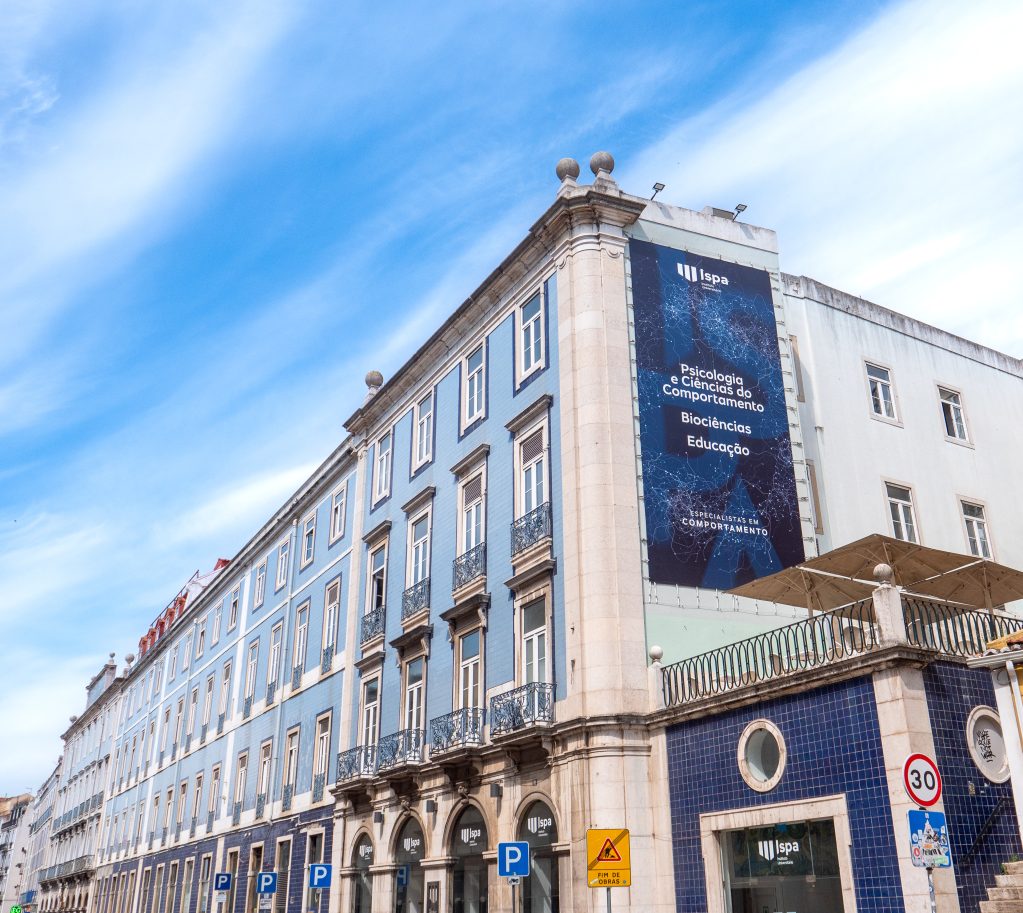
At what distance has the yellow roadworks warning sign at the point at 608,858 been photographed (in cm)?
1370

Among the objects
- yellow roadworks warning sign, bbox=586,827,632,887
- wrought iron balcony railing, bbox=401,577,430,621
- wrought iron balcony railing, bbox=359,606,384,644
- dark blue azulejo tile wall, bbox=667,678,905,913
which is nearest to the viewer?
yellow roadworks warning sign, bbox=586,827,632,887

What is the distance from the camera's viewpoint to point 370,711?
96.1ft

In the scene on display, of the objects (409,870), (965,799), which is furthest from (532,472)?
(965,799)

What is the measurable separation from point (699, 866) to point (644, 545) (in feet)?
19.2

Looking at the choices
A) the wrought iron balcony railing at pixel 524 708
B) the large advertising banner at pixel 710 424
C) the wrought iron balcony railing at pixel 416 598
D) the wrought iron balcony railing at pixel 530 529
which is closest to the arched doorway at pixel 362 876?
the wrought iron balcony railing at pixel 416 598

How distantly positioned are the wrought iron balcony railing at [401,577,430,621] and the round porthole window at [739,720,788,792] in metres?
11.3

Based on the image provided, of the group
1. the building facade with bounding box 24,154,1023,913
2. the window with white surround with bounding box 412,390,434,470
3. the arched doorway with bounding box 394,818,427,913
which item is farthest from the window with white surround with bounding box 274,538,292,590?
the arched doorway with bounding box 394,818,427,913

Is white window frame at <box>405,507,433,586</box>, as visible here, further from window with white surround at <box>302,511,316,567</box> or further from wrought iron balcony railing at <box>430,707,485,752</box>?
window with white surround at <box>302,511,316,567</box>

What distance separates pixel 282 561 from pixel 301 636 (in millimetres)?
5019

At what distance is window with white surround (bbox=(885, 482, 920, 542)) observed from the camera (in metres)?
25.2

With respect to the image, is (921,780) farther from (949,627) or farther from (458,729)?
(458,729)

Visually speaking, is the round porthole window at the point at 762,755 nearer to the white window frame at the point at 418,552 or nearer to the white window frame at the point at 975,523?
the white window frame at the point at 418,552

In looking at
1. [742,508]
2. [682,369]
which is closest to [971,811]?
[742,508]

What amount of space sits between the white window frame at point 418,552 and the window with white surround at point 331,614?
5.40 metres
